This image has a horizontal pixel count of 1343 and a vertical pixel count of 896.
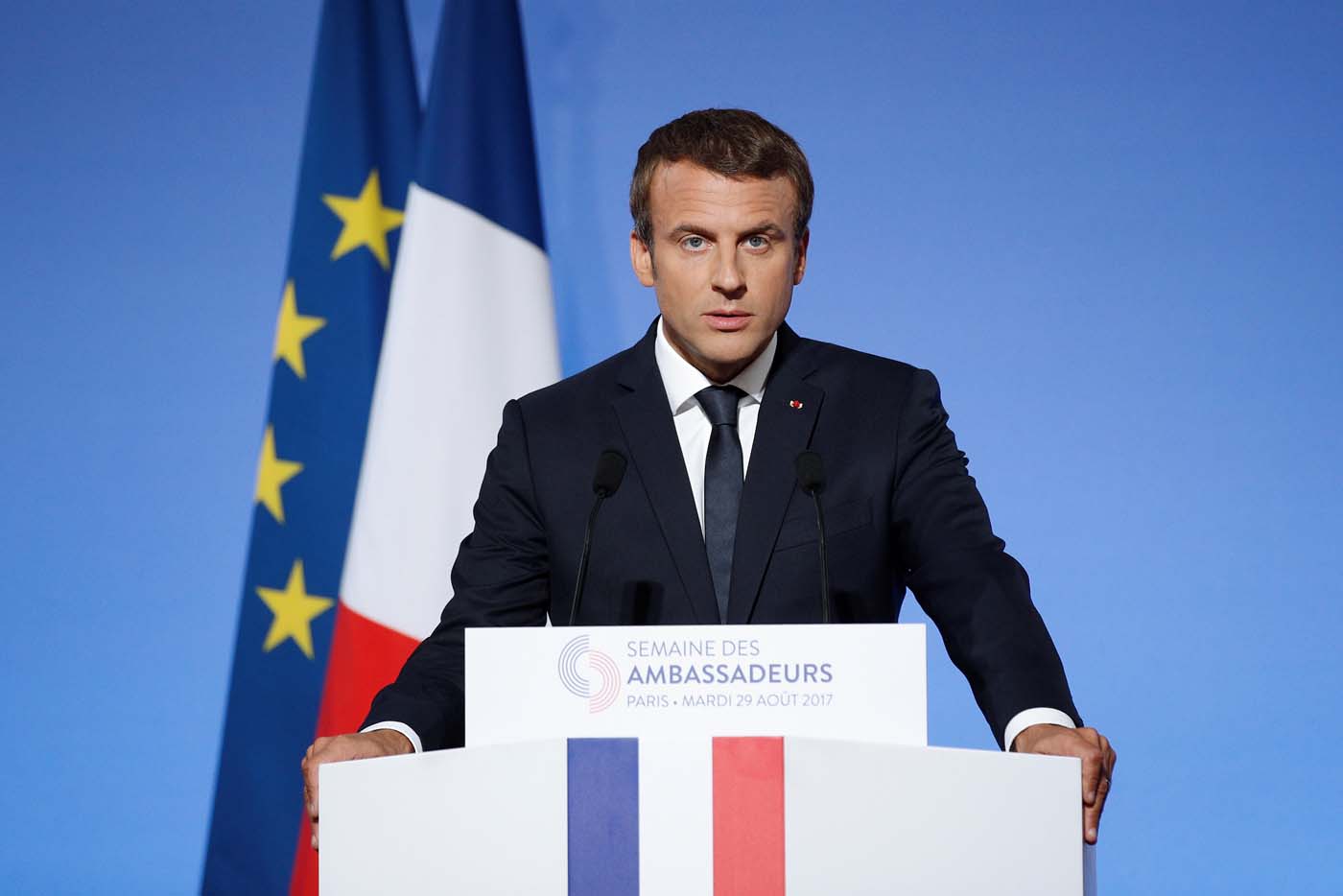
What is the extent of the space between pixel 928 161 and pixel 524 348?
47.6 inches

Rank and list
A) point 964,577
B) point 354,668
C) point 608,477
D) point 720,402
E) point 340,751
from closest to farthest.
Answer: point 340,751 < point 608,477 < point 964,577 < point 720,402 < point 354,668

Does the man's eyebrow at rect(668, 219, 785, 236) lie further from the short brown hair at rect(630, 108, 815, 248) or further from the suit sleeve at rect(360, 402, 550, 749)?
the suit sleeve at rect(360, 402, 550, 749)

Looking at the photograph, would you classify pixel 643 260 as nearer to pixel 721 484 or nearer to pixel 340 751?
pixel 721 484

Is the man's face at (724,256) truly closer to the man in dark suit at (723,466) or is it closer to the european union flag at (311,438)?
the man in dark suit at (723,466)

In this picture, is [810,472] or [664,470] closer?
[810,472]

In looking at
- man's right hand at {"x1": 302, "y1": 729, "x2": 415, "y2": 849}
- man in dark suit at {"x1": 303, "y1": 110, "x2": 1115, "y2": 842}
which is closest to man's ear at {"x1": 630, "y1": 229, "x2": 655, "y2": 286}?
man in dark suit at {"x1": 303, "y1": 110, "x2": 1115, "y2": 842}

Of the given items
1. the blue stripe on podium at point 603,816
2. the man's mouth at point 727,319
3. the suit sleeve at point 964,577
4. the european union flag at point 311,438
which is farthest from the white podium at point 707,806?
the european union flag at point 311,438

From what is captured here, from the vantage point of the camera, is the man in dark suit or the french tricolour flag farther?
the french tricolour flag

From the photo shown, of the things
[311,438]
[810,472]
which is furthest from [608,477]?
[311,438]

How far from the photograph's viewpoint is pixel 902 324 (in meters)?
3.66

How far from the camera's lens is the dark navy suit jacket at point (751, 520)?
1.83 metres

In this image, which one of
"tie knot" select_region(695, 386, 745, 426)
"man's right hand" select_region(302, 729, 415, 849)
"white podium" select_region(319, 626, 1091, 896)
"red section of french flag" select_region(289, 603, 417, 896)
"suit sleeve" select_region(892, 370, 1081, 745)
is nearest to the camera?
"white podium" select_region(319, 626, 1091, 896)

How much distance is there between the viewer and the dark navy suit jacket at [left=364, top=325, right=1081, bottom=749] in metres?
1.83

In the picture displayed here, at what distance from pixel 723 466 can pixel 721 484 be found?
0.03m
